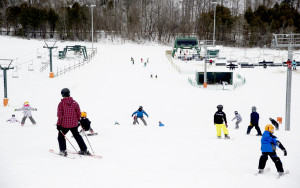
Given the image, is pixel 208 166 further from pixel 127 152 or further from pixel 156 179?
pixel 127 152

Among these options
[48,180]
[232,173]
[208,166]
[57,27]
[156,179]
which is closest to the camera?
[48,180]

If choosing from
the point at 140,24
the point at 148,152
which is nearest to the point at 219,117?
the point at 148,152

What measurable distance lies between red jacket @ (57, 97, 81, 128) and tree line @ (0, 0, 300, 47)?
70.5m

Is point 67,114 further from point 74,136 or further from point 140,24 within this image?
point 140,24

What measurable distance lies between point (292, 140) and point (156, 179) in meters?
6.85

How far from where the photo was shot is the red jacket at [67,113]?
21.8 feet

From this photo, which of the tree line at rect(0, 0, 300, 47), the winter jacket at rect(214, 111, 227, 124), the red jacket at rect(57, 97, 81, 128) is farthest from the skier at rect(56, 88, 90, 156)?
the tree line at rect(0, 0, 300, 47)

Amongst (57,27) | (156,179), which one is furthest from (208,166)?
(57,27)

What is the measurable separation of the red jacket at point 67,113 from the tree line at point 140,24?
2775 inches

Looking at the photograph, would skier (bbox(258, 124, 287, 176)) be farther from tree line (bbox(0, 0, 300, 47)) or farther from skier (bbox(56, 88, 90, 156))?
tree line (bbox(0, 0, 300, 47))

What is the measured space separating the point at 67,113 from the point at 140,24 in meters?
83.1

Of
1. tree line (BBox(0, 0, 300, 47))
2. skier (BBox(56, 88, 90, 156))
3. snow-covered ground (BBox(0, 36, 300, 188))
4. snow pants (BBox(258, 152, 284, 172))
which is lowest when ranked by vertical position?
snow-covered ground (BBox(0, 36, 300, 188))

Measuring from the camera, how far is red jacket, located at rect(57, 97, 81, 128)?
21.8ft

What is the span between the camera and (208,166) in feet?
23.1
